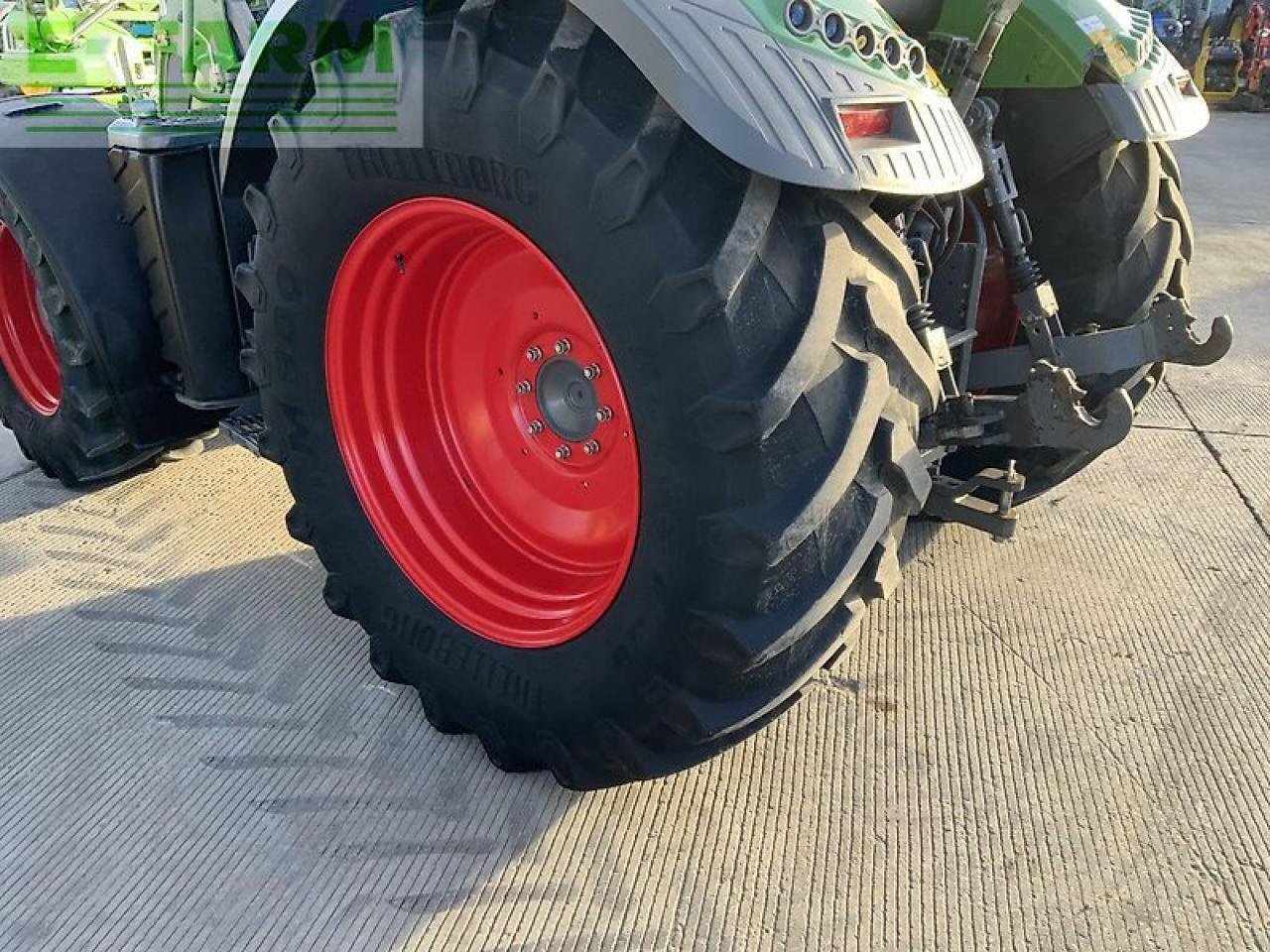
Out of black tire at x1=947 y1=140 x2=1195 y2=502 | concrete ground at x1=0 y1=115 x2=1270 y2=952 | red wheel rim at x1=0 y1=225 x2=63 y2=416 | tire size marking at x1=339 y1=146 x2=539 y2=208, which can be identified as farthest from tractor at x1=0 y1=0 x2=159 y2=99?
black tire at x1=947 y1=140 x2=1195 y2=502

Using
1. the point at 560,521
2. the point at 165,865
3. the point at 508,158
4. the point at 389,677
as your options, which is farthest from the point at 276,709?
the point at 508,158

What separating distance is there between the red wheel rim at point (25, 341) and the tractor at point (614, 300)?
0.65 ft

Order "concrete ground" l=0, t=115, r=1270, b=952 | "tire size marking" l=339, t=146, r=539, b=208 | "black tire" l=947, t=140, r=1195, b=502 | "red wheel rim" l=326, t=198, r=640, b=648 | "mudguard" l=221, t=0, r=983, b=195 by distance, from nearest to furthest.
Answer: "mudguard" l=221, t=0, r=983, b=195 < "tire size marking" l=339, t=146, r=539, b=208 < "concrete ground" l=0, t=115, r=1270, b=952 < "red wheel rim" l=326, t=198, r=640, b=648 < "black tire" l=947, t=140, r=1195, b=502

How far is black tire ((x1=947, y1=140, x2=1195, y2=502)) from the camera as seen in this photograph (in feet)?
8.16

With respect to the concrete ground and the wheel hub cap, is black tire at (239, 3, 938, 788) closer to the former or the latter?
the concrete ground

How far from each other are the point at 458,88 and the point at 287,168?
47 cm

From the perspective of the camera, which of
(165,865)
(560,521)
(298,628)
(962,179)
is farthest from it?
(298,628)

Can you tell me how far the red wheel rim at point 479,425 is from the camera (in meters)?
2.06

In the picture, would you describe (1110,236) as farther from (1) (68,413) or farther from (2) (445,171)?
(1) (68,413)

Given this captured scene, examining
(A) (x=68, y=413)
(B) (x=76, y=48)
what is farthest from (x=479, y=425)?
(B) (x=76, y=48)

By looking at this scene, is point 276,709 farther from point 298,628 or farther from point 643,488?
point 643,488

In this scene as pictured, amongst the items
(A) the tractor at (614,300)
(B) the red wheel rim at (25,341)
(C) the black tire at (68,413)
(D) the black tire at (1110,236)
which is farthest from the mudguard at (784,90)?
(B) the red wheel rim at (25,341)

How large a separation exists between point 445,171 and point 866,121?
0.67 meters

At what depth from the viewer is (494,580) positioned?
2268 millimetres
